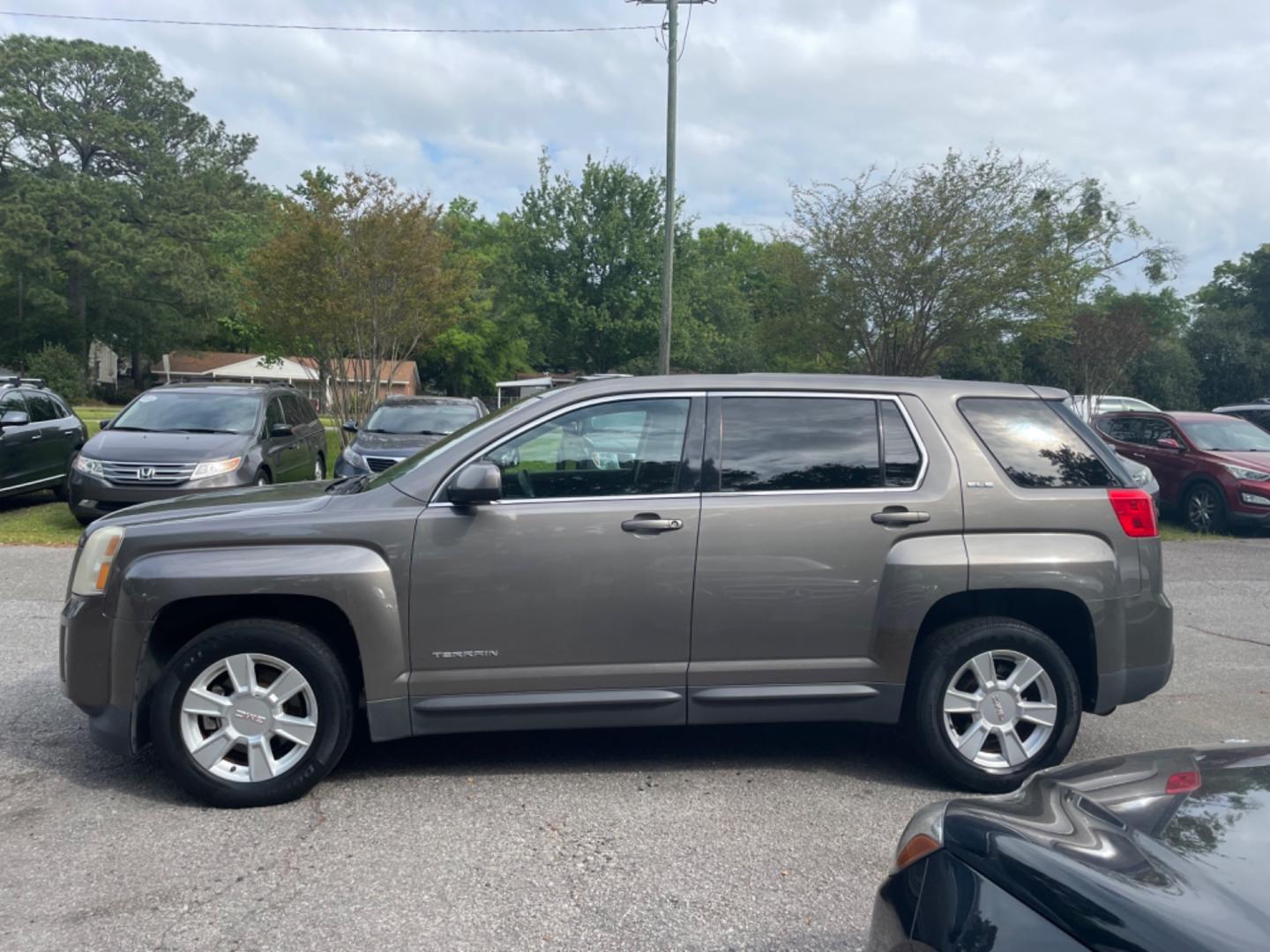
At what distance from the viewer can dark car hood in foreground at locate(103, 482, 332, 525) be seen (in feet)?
13.9

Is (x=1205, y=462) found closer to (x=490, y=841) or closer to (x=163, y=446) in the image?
(x=490, y=841)

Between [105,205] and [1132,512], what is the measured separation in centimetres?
5131

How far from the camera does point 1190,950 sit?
1.59 metres

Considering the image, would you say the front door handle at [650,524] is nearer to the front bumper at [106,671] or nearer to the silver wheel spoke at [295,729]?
the silver wheel spoke at [295,729]

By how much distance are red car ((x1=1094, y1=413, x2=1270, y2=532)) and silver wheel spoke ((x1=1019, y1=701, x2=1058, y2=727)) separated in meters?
10.5

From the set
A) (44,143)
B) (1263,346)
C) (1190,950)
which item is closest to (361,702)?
(1190,950)

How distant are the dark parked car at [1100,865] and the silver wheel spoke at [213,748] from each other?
2896mm

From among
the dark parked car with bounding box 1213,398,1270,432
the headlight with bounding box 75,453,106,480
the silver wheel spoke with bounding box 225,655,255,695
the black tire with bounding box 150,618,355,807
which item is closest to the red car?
the dark parked car with bounding box 1213,398,1270,432

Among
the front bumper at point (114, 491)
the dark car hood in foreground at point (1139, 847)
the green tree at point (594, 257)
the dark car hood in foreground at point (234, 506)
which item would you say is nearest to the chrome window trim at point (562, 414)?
the dark car hood in foreground at point (234, 506)

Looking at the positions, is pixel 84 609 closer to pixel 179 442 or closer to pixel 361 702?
pixel 361 702

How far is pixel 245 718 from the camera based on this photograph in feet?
13.4

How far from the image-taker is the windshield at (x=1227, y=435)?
13742 millimetres

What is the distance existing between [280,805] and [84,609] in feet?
3.82

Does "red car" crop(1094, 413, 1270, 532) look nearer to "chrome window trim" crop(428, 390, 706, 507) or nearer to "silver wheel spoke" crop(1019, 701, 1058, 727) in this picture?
"silver wheel spoke" crop(1019, 701, 1058, 727)
